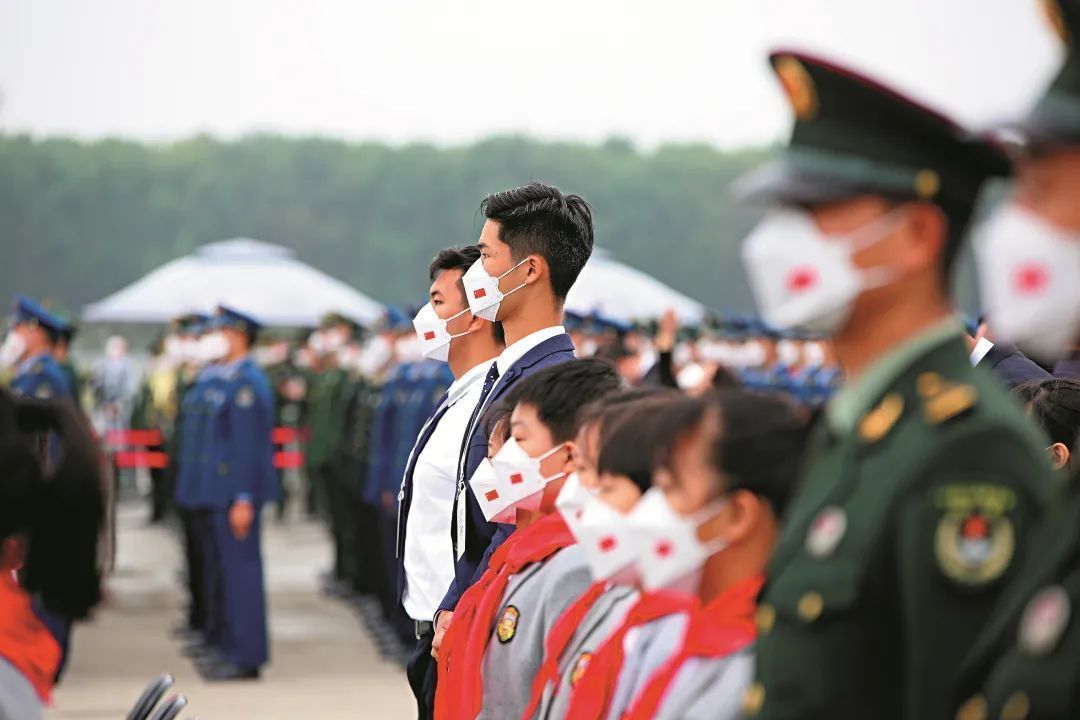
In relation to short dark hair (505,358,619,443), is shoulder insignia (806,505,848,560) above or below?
above

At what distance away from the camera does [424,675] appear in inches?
201

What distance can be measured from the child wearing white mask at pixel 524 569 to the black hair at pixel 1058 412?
1.13m

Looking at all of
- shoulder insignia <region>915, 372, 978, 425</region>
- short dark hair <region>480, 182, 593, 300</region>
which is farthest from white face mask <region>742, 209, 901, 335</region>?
short dark hair <region>480, 182, 593, 300</region>

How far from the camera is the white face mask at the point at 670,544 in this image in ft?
9.39

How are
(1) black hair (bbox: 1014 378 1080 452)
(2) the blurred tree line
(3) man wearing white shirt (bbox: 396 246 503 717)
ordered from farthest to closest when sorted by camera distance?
1. (2) the blurred tree line
2. (3) man wearing white shirt (bbox: 396 246 503 717)
3. (1) black hair (bbox: 1014 378 1080 452)

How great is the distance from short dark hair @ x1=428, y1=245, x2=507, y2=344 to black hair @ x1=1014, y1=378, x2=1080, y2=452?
172cm

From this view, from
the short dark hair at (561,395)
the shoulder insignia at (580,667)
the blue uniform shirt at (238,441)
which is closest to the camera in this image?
the shoulder insignia at (580,667)

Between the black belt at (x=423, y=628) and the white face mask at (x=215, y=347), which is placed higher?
the black belt at (x=423, y=628)

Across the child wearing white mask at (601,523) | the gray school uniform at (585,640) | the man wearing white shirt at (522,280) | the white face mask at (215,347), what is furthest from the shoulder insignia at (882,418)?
the white face mask at (215,347)

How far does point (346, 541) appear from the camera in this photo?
614 inches

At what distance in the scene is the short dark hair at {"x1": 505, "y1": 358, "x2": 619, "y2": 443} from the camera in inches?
165

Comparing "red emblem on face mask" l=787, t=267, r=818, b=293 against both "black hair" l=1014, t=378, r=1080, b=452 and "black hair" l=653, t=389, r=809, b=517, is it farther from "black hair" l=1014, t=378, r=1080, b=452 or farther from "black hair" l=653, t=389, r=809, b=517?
"black hair" l=1014, t=378, r=1080, b=452

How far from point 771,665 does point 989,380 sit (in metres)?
0.47

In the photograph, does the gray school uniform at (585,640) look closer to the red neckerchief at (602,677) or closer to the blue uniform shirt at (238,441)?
the red neckerchief at (602,677)
